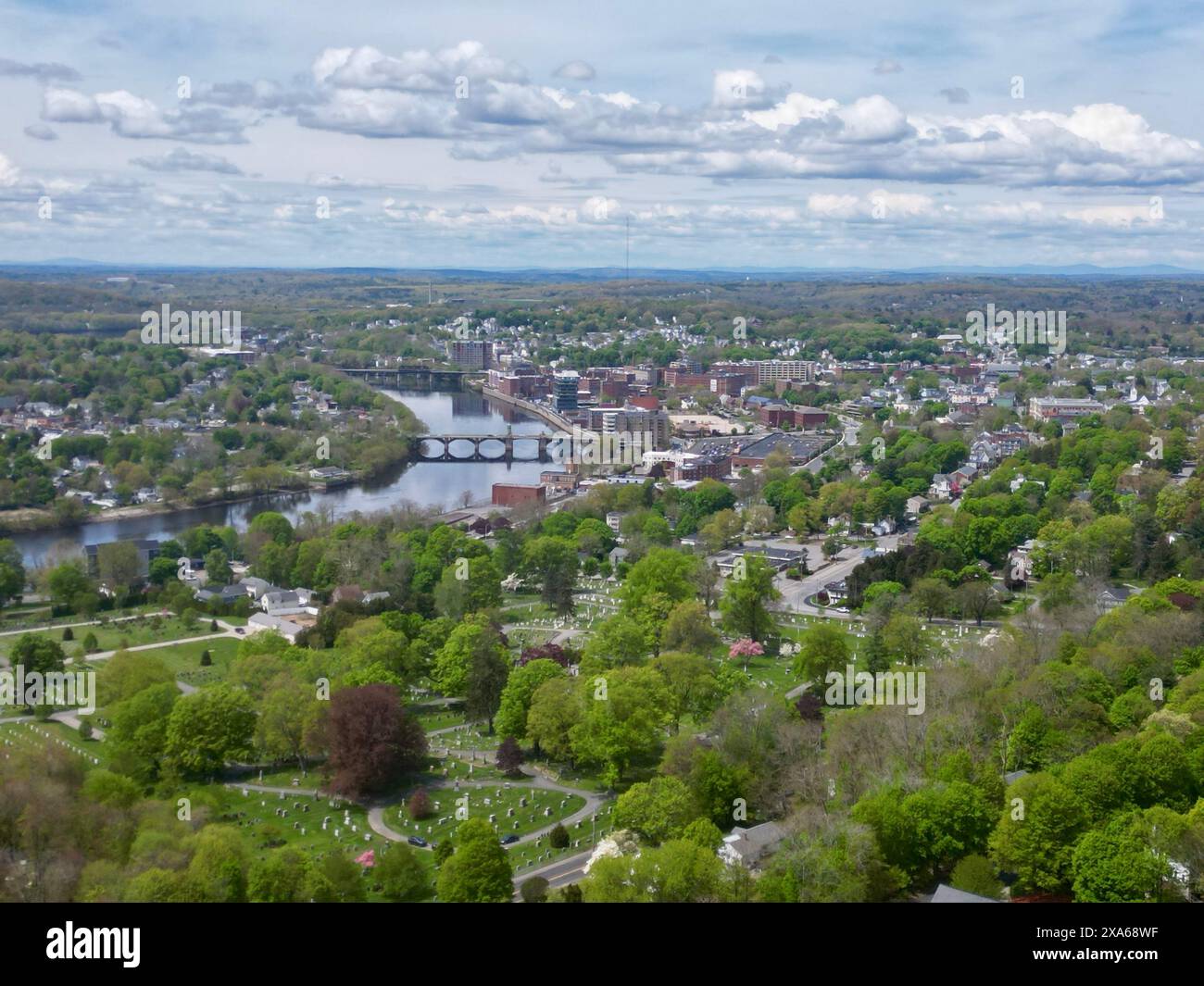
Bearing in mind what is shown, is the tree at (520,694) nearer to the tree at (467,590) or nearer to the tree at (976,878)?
the tree at (467,590)

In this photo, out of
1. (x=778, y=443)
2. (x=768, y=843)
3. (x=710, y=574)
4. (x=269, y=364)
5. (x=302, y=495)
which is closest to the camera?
(x=768, y=843)

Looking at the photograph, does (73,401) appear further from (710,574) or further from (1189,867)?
(1189,867)

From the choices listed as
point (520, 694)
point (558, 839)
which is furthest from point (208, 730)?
point (558, 839)

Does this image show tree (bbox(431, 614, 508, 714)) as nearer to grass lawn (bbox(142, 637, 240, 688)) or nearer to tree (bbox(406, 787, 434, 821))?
tree (bbox(406, 787, 434, 821))

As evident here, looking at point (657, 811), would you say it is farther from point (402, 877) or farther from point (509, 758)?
point (509, 758)

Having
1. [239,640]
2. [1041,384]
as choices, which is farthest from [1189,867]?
[1041,384]

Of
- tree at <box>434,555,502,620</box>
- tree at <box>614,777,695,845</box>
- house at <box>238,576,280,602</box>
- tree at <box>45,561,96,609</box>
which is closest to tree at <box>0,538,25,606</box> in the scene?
tree at <box>45,561,96,609</box>

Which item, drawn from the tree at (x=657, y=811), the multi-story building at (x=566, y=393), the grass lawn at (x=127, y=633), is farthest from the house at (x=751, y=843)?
the multi-story building at (x=566, y=393)
